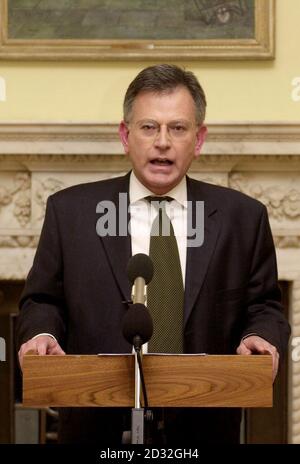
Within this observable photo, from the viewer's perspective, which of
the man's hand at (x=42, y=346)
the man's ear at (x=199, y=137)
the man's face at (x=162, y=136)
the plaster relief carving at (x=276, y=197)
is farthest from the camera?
the plaster relief carving at (x=276, y=197)

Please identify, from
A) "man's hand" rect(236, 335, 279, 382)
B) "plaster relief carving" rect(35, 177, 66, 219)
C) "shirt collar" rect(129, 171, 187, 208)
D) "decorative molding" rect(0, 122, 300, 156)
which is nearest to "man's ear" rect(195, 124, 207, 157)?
"shirt collar" rect(129, 171, 187, 208)

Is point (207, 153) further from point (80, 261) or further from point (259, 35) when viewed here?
point (80, 261)

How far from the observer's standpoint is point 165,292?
272 cm

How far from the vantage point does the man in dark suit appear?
2725 millimetres

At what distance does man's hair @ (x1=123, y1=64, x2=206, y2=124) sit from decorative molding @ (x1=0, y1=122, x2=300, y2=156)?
1636mm

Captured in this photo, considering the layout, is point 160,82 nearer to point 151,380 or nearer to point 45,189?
point 151,380

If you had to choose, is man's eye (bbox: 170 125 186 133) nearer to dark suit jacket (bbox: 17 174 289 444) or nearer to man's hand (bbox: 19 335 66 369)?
dark suit jacket (bbox: 17 174 289 444)

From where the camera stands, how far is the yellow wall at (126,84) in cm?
460

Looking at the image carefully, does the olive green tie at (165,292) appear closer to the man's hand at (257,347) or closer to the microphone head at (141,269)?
the man's hand at (257,347)

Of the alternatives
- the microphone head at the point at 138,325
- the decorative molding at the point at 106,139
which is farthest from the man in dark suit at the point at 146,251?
the decorative molding at the point at 106,139

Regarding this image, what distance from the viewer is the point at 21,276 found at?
4652 millimetres

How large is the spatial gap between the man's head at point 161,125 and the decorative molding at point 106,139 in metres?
1.66

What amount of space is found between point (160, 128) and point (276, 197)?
193 centimetres

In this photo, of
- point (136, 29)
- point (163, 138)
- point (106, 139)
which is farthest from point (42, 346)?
point (136, 29)
